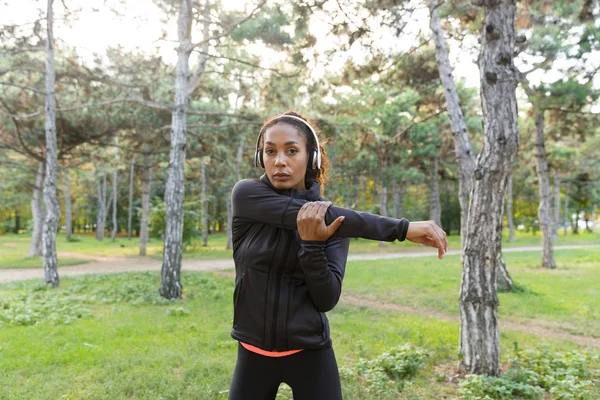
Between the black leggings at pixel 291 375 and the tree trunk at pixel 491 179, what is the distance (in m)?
3.80

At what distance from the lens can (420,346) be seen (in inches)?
258

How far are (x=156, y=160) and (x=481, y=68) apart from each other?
27.2m

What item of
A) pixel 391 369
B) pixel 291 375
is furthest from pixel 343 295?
pixel 291 375

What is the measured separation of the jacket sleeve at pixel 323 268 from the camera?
5.26 feet

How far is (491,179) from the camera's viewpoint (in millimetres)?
5160

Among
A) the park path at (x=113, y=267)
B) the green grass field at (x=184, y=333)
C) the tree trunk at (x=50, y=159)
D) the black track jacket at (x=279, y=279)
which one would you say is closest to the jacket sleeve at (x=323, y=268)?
the black track jacket at (x=279, y=279)

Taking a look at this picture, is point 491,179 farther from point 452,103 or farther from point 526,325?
point 452,103

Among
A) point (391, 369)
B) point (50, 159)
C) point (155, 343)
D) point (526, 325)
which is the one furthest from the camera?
point (50, 159)

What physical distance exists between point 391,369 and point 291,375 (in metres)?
3.82

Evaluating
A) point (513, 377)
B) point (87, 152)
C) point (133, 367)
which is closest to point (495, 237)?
point (513, 377)

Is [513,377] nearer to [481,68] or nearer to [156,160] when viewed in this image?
[481,68]

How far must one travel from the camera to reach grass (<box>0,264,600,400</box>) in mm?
4793

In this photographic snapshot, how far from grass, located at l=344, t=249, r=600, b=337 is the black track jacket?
7.91 meters

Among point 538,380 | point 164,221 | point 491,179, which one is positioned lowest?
point 538,380
